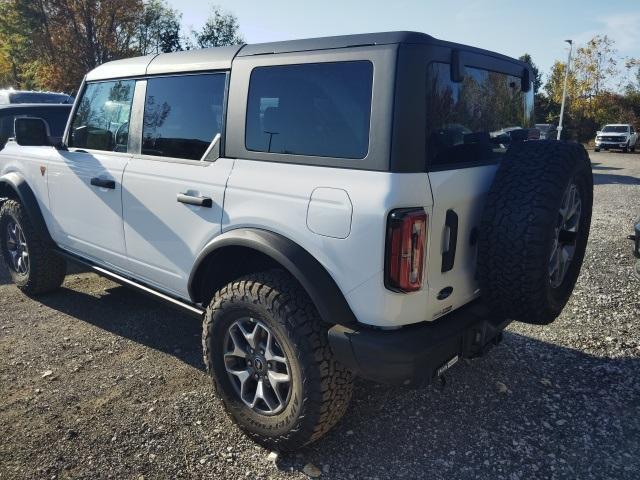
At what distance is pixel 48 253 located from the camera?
4496mm

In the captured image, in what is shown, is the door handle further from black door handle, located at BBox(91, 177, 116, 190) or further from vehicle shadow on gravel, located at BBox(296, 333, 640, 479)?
vehicle shadow on gravel, located at BBox(296, 333, 640, 479)

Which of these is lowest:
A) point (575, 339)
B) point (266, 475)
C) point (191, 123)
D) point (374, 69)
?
point (266, 475)

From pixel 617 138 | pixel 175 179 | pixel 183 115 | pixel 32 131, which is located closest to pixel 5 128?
pixel 32 131

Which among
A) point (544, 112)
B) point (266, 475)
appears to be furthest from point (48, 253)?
point (544, 112)

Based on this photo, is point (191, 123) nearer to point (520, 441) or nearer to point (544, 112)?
point (520, 441)

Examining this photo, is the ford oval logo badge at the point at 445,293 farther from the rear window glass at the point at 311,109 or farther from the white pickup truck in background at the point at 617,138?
the white pickup truck in background at the point at 617,138

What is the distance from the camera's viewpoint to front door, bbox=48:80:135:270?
344 cm

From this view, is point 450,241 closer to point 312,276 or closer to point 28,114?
point 312,276

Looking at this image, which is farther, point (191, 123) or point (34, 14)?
point (34, 14)

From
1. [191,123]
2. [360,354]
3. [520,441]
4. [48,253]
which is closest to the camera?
[360,354]

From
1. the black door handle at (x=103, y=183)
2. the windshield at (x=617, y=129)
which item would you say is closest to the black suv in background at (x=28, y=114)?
the black door handle at (x=103, y=183)

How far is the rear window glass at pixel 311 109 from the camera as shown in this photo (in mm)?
2238

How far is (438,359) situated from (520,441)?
86 centimetres

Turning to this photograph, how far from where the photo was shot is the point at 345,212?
2160mm
